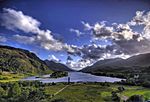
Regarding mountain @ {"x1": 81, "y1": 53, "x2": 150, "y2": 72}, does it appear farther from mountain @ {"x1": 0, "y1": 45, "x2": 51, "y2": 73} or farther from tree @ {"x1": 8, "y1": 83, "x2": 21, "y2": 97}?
tree @ {"x1": 8, "y1": 83, "x2": 21, "y2": 97}

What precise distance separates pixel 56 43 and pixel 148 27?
1808mm

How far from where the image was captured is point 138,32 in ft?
17.3

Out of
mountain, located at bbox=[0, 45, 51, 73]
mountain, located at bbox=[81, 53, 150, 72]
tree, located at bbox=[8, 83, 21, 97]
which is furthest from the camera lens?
mountain, located at bbox=[0, 45, 51, 73]

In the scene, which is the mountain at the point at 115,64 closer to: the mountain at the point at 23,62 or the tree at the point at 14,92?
the mountain at the point at 23,62

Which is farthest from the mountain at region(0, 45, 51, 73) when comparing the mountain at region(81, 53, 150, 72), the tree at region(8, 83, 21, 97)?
the mountain at region(81, 53, 150, 72)

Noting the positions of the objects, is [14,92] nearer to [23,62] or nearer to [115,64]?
[115,64]

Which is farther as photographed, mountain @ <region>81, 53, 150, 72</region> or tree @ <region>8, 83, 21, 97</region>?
mountain @ <region>81, 53, 150, 72</region>

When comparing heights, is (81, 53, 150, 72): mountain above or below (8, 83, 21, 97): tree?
Result: above

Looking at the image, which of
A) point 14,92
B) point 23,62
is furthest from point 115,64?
point 23,62

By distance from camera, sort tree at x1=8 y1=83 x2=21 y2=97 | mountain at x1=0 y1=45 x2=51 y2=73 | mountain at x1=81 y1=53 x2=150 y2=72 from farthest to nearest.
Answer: mountain at x1=0 y1=45 x2=51 y2=73 → mountain at x1=81 y1=53 x2=150 y2=72 → tree at x1=8 y1=83 x2=21 y2=97

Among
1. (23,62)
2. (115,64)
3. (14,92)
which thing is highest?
(23,62)

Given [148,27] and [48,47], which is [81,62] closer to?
[48,47]

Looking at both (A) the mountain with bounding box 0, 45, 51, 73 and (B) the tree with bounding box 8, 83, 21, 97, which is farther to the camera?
(A) the mountain with bounding box 0, 45, 51, 73

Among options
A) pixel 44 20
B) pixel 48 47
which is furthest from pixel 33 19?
pixel 48 47
